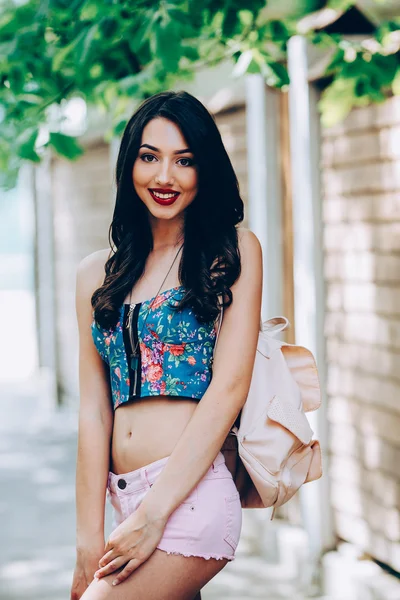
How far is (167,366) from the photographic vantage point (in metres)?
2.63

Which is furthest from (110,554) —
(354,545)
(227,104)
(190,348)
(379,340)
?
(227,104)

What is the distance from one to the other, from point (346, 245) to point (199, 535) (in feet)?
8.98

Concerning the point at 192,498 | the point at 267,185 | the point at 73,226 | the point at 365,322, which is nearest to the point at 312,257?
the point at 365,322

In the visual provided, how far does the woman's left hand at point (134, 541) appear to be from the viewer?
2.50 metres

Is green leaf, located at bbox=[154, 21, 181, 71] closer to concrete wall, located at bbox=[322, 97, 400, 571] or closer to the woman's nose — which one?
the woman's nose

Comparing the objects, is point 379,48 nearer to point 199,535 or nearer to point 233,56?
point 233,56

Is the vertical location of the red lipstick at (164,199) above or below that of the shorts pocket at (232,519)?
above

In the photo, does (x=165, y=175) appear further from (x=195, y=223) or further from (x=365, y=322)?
(x=365, y=322)

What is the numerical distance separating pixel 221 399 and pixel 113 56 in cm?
216

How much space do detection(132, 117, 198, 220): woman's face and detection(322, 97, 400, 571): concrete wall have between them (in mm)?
2021

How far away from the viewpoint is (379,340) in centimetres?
469

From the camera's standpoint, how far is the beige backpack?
2645 mm

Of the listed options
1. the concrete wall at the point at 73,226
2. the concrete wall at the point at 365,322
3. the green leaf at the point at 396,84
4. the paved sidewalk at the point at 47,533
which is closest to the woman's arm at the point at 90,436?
the green leaf at the point at 396,84

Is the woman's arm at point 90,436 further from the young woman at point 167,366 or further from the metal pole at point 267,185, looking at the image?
the metal pole at point 267,185
